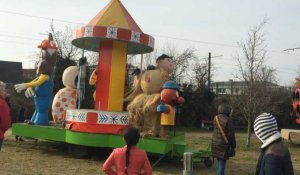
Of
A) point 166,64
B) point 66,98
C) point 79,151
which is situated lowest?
point 79,151

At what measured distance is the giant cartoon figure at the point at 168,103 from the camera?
10.1 metres

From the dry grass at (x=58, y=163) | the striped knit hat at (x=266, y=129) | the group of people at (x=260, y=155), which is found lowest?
the dry grass at (x=58, y=163)

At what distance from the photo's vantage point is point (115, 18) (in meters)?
11.6

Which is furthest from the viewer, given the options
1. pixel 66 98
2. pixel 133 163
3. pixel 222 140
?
pixel 66 98

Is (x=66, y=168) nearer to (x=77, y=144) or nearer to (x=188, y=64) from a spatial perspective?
(x=77, y=144)

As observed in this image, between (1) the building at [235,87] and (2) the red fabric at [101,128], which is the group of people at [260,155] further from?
(1) the building at [235,87]

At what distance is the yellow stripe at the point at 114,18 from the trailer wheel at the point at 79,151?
11.1 ft

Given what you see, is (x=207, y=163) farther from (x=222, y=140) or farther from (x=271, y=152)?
(x=271, y=152)

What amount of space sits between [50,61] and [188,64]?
2579 cm

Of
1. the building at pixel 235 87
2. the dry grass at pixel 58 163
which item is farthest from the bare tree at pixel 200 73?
the dry grass at pixel 58 163

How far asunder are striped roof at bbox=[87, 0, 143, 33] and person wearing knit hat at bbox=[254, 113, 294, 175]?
25.3ft

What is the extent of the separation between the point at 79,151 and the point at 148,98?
2.45 metres

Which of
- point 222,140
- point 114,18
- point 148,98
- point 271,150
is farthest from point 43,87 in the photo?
point 271,150

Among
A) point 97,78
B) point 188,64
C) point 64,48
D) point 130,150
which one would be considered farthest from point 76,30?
point 188,64
